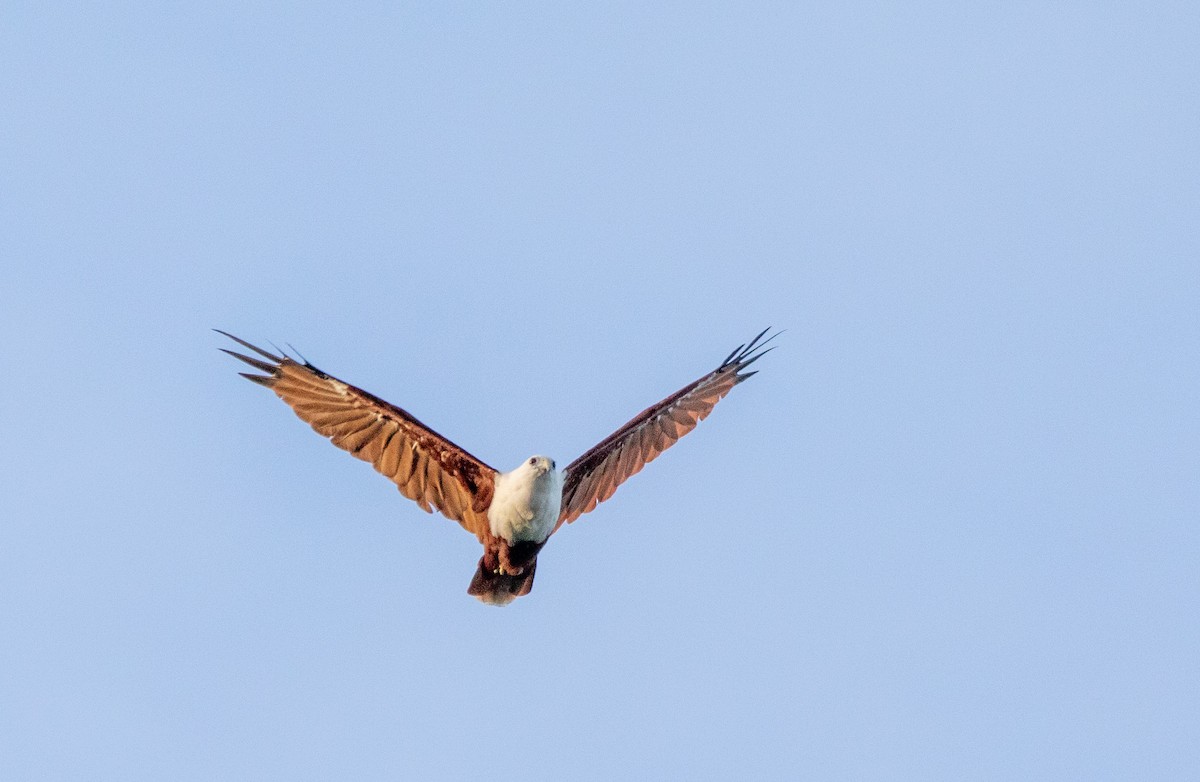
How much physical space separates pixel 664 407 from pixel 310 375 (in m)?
3.75

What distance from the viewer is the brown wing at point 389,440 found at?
55.6 ft

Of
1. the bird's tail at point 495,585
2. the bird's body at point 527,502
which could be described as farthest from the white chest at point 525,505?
the bird's tail at point 495,585

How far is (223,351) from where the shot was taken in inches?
671

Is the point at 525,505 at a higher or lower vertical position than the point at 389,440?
lower

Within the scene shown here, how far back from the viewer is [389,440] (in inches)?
680

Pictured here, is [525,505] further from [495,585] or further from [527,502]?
[495,585]

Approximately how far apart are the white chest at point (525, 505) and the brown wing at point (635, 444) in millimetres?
732

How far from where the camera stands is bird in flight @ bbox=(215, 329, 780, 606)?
655 inches

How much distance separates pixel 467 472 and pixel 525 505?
90 centimetres

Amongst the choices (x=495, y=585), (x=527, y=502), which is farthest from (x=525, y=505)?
(x=495, y=585)

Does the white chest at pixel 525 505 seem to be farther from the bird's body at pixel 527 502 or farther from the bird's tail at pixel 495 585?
the bird's tail at pixel 495 585

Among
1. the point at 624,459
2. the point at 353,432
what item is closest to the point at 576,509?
the point at 624,459

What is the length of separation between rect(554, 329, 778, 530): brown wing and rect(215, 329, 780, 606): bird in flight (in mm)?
15

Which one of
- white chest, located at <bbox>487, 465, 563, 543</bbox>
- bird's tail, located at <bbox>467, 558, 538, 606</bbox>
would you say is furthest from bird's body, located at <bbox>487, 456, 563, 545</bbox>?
bird's tail, located at <bbox>467, 558, 538, 606</bbox>
